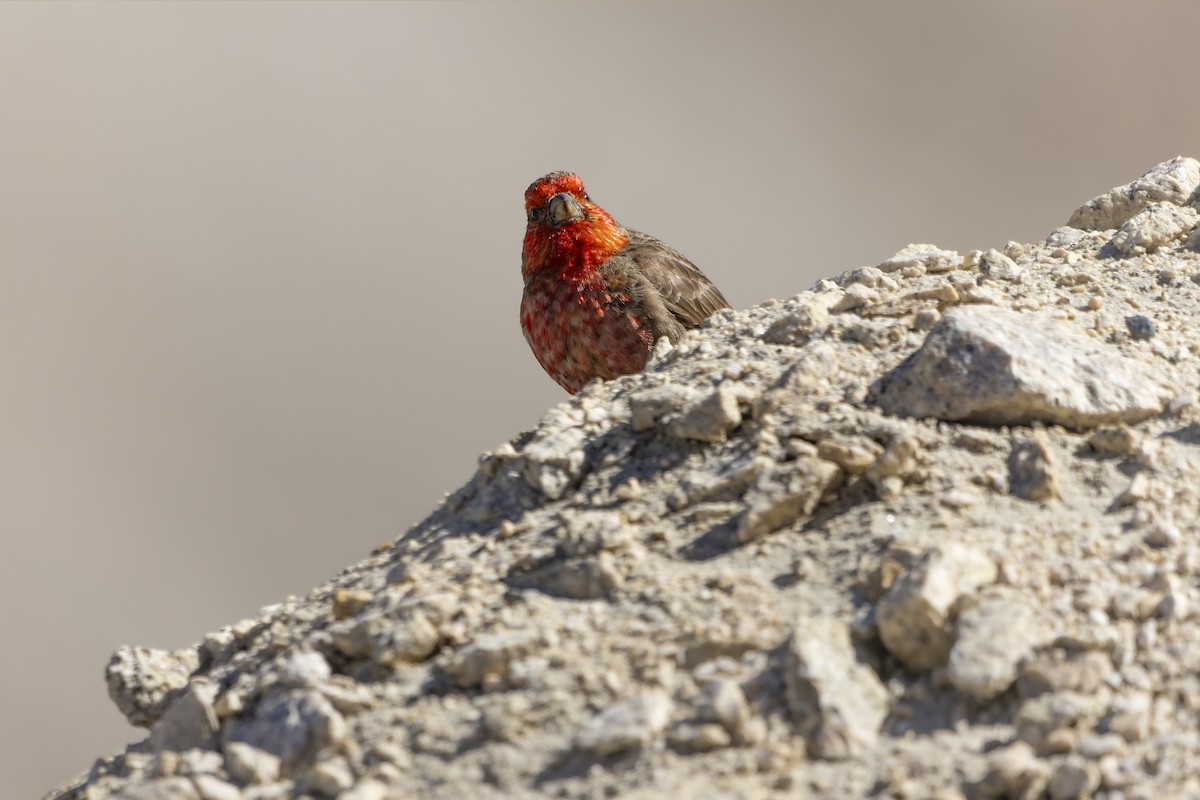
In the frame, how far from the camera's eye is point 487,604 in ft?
10.6

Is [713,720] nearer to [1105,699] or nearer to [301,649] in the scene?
[1105,699]

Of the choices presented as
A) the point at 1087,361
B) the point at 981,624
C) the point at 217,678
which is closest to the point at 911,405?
the point at 1087,361

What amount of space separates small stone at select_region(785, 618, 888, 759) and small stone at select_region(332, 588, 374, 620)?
1.13 m

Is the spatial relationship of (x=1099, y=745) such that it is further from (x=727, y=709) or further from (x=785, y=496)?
(x=785, y=496)

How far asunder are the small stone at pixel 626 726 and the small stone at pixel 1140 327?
6.75 feet

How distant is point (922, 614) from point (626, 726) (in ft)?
2.09

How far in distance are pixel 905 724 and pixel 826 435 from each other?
0.97 m

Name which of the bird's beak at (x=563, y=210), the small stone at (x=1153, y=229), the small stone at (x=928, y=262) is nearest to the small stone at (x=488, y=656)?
the small stone at (x=928, y=262)

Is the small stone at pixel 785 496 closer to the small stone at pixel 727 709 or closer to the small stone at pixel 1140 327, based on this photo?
the small stone at pixel 727 709

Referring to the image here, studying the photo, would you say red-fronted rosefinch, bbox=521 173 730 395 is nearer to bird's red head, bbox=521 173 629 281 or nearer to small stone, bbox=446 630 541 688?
bird's red head, bbox=521 173 629 281

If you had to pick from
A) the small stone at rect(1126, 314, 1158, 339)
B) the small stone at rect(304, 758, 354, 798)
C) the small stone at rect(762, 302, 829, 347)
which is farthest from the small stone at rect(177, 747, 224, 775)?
the small stone at rect(1126, 314, 1158, 339)

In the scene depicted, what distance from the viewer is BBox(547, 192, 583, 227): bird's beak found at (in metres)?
6.68

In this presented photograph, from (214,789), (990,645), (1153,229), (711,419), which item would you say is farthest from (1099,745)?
(1153,229)

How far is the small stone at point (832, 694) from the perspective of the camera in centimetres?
264
